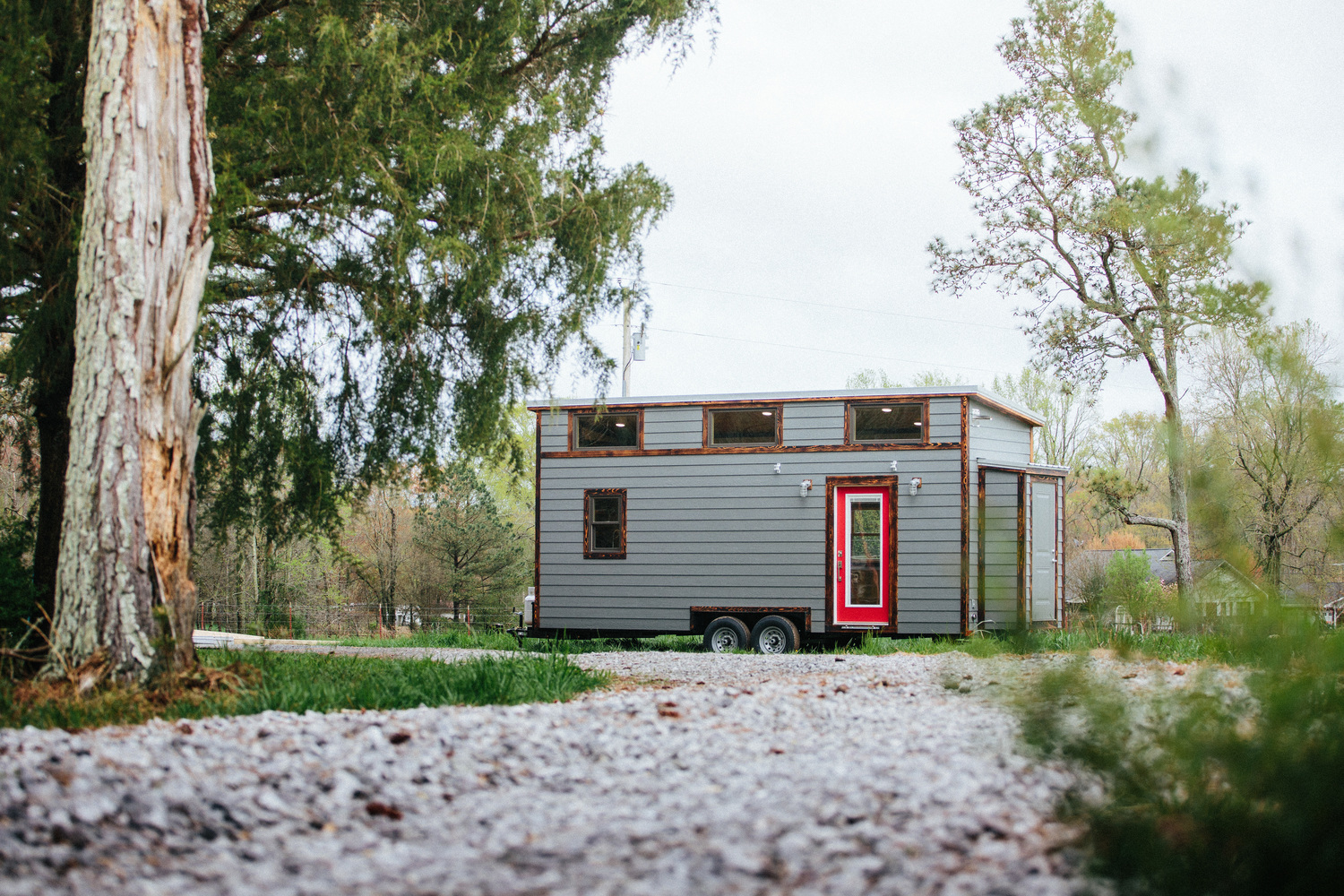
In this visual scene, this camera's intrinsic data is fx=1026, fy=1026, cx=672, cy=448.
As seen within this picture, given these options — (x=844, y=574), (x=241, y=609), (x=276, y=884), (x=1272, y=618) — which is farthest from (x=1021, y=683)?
(x=241, y=609)

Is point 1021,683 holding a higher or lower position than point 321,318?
lower

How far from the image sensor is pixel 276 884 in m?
2.21

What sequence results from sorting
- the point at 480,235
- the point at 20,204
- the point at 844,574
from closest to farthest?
1. the point at 20,204
2. the point at 480,235
3. the point at 844,574

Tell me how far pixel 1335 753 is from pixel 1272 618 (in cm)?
48

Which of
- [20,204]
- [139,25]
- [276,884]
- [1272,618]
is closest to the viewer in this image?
[276,884]

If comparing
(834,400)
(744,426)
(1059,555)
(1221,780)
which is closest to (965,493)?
(834,400)

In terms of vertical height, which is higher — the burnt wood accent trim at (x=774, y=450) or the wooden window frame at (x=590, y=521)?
the burnt wood accent trim at (x=774, y=450)

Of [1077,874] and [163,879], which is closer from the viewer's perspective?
[1077,874]

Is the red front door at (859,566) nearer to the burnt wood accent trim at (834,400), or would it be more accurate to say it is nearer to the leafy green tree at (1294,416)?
the burnt wood accent trim at (834,400)

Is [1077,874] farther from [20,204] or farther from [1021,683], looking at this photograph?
[20,204]

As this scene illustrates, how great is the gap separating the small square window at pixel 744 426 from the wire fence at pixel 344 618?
361 inches

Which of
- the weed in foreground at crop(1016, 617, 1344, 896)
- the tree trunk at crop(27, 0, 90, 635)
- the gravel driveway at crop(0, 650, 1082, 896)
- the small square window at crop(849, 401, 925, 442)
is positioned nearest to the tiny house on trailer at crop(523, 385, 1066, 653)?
the small square window at crop(849, 401, 925, 442)

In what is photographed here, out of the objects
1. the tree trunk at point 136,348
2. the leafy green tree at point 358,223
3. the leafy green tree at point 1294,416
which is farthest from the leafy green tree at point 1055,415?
the leafy green tree at point 1294,416

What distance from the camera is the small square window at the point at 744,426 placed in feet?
35.3
